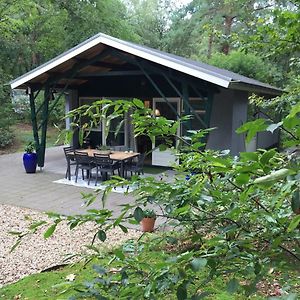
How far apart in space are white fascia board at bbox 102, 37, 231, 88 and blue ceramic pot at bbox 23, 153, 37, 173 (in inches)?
156

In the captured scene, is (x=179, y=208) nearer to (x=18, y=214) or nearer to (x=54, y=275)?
(x=54, y=275)

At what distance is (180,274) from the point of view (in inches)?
35.4

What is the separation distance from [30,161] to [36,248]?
5.49m

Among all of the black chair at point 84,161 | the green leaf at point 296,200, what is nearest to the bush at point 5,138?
the black chair at point 84,161

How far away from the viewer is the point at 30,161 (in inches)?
401

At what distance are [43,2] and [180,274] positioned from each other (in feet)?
72.9

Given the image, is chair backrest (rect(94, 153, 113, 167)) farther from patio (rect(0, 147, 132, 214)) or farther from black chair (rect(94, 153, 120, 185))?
patio (rect(0, 147, 132, 214))

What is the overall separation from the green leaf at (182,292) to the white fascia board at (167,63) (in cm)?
708

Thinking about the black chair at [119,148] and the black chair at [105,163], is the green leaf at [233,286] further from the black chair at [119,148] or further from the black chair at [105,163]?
the black chair at [119,148]

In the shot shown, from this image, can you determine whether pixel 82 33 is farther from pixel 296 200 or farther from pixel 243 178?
pixel 296 200

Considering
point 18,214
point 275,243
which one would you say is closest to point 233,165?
point 275,243

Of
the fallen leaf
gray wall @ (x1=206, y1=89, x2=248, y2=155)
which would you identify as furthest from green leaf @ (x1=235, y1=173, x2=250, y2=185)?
gray wall @ (x1=206, y1=89, x2=248, y2=155)

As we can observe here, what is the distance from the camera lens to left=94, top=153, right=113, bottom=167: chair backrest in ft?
28.0

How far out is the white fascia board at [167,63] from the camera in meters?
7.69
